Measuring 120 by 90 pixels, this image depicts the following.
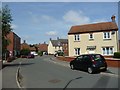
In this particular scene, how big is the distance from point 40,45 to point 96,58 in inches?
4945

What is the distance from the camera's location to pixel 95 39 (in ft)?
149

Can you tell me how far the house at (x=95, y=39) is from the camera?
43250mm

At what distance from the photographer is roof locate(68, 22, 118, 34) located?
44.2m

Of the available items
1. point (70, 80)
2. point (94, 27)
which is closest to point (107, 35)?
point (94, 27)

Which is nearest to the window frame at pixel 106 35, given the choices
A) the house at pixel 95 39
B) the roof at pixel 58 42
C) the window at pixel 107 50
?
the house at pixel 95 39

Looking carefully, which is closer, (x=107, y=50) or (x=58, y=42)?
(x=107, y=50)

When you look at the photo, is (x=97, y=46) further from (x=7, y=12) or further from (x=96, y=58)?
(x=96, y=58)

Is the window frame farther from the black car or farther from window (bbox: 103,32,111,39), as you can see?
the black car

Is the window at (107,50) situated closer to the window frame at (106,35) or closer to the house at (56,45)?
the window frame at (106,35)

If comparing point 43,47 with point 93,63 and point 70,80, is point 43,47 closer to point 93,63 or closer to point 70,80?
point 93,63

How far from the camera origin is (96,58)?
2000 cm

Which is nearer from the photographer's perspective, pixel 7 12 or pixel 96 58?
pixel 96 58

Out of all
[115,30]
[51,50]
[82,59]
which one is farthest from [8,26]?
[51,50]

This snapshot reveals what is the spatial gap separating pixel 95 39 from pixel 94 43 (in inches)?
30.2
